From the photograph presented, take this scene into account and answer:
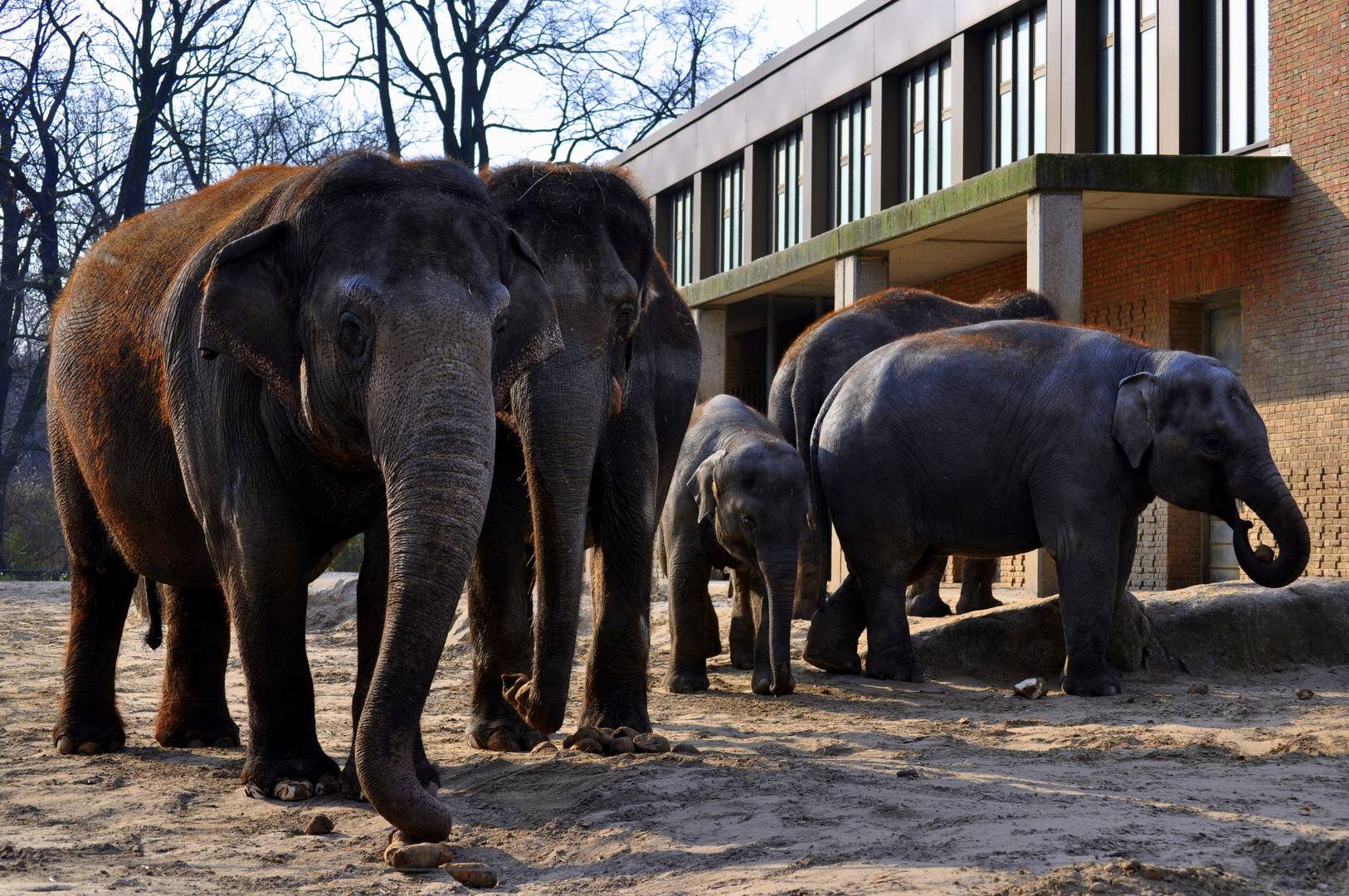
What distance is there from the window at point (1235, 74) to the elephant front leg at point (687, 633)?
10.1 meters

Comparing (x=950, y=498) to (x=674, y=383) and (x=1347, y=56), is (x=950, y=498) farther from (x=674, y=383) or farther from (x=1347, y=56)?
(x=1347, y=56)

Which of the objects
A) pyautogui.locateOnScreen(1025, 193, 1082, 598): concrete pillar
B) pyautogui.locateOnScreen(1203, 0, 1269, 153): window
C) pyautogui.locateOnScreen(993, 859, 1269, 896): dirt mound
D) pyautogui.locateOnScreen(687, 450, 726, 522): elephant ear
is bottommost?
pyautogui.locateOnScreen(993, 859, 1269, 896): dirt mound

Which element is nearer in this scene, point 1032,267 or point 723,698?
point 723,698

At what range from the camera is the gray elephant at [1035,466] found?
27.2ft

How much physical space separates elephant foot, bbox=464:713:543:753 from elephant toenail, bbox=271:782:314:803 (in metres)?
1.21

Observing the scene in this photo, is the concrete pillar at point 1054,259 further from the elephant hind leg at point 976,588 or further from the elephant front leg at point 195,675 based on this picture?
the elephant front leg at point 195,675

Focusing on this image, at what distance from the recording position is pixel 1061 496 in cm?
843

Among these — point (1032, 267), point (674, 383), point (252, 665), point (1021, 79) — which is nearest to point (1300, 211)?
point (1032, 267)

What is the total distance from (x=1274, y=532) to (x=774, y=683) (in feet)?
9.71

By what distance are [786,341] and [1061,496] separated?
16939mm

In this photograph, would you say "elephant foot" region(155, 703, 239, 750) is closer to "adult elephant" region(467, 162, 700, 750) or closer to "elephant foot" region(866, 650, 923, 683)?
"adult elephant" region(467, 162, 700, 750)

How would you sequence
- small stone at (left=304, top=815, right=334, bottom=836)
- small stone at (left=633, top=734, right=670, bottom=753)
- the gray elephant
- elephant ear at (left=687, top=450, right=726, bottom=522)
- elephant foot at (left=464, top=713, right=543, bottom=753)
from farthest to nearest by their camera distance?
elephant ear at (left=687, top=450, right=726, bottom=522), the gray elephant, elephant foot at (left=464, top=713, right=543, bottom=753), small stone at (left=633, top=734, right=670, bottom=753), small stone at (left=304, top=815, right=334, bottom=836)

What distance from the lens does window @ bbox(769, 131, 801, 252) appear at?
2528 centimetres

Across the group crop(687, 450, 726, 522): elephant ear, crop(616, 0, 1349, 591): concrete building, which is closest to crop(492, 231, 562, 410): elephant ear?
crop(687, 450, 726, 522): elephant ear
